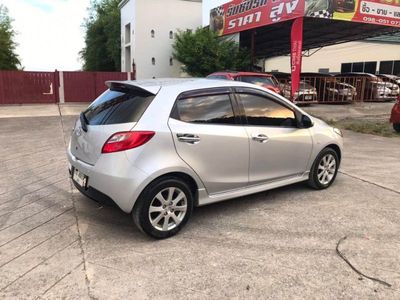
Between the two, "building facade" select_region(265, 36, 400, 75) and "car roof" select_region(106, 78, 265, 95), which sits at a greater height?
"building facade" select_region(265, 36, 400, 75)

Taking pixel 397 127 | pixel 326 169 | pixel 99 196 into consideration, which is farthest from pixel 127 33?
pixel 99 196

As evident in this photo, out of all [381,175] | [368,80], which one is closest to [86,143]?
[381,175]

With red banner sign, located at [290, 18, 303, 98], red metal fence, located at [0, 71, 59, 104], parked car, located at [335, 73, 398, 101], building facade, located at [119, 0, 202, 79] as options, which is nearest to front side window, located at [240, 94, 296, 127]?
red banner sign, located at [290, 18, 303, 98]

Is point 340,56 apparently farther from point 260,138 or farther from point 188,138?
point 188,138

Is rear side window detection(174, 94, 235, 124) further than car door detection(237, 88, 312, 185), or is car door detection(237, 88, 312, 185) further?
car door detection(237, 88, 312, 185)

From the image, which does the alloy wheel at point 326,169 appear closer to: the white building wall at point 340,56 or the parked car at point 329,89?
the parked car at point 329,89

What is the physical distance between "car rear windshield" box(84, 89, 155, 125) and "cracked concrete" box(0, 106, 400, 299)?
1.15 m

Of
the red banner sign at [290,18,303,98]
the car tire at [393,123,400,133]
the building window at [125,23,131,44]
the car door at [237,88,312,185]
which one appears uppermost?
the building window at [125,23,131,44]

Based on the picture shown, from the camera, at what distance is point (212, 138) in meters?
4.09

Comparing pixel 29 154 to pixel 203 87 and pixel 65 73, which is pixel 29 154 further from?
pixel 65 73

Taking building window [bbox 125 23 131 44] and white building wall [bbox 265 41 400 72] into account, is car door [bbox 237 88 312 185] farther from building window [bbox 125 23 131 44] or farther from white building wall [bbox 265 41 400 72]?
white building wall [bbox 265 41 400 72]

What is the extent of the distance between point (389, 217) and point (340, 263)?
1438mm

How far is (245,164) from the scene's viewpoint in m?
4.44

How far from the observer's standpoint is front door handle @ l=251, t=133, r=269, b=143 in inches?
176
